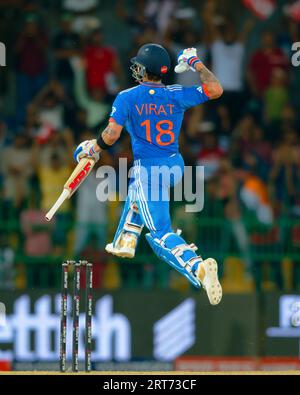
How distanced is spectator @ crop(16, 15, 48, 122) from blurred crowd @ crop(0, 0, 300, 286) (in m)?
0.02

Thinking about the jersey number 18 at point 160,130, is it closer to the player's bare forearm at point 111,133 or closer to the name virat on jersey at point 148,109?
the name virat on jersey at point 148,109

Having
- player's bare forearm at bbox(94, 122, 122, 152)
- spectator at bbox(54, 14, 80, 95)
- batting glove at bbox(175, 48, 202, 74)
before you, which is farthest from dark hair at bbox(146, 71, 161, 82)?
spectator at bbox(54, 14, 80, 95)

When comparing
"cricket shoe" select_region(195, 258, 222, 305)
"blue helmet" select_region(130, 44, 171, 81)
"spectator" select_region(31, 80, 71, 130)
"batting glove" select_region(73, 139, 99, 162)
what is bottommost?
"cricket shoe" select_region(195, 258, 222, 305)

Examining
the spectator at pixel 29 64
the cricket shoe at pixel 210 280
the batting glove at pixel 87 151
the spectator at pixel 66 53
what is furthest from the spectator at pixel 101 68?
the cricket shoe at pixel 210 280

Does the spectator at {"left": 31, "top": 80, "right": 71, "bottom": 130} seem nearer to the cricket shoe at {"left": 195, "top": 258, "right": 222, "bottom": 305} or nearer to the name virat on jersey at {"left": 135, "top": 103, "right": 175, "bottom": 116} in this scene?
the name virat on jersey at {"left": 135, "top": 103, "right": 175, "bottom": 116}

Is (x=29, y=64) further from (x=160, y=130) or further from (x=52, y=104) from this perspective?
(x=160, y=130)

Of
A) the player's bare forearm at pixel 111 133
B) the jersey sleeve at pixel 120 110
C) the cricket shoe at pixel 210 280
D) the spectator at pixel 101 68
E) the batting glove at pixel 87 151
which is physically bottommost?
the cricket shoe at pixel 210 280

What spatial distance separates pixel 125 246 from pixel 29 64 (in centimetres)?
728

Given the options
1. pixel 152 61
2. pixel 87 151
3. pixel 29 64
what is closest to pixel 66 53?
pixel 29 64

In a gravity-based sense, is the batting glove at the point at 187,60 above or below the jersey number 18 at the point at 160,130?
above

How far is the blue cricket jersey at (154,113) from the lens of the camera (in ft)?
41.9

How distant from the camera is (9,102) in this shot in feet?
65.1

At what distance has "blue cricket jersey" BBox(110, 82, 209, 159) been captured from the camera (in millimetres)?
12780

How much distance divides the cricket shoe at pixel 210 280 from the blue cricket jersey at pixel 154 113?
3.66 feet
